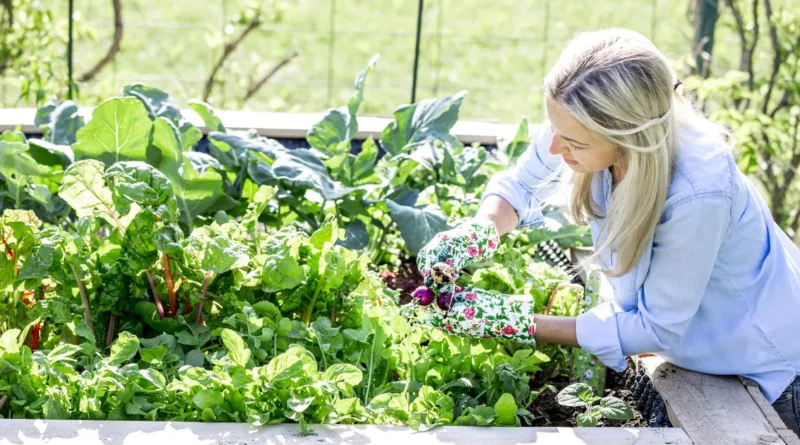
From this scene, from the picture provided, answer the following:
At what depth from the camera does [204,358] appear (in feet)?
6.66

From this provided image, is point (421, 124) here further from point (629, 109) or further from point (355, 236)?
point (629, 109)

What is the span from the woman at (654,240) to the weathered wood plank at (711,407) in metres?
A: 0.03

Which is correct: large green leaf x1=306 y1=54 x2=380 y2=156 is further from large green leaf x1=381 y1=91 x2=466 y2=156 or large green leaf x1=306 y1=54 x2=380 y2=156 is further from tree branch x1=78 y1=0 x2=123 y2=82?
tree branch x1=78 y1=0 x2=123 y2=82

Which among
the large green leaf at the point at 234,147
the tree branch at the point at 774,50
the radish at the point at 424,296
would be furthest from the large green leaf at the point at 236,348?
the tree branch at the point at 774,50

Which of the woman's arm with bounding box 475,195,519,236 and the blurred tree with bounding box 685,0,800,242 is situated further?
the blurred tree with bounding box 685,0,800,242

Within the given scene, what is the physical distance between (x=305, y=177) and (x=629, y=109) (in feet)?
3.11

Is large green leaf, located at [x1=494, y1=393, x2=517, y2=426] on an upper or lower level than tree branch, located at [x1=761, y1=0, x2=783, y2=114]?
lower

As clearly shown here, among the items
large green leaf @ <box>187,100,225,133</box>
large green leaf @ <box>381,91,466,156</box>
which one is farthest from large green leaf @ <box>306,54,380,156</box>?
large green leaf @ <box>187,100,225,133</box>

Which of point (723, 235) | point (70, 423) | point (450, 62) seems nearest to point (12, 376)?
point (70, 423)

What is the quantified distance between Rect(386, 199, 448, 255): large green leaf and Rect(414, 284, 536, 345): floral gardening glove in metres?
0.49

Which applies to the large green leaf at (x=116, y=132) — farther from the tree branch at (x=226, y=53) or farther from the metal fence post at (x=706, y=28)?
the metal fence post at (x=706, y=28)

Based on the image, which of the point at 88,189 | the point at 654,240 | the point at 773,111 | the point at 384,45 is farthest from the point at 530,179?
the point at 384,45

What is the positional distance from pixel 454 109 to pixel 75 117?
3.54 ft

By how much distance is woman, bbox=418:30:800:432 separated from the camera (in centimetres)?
177
